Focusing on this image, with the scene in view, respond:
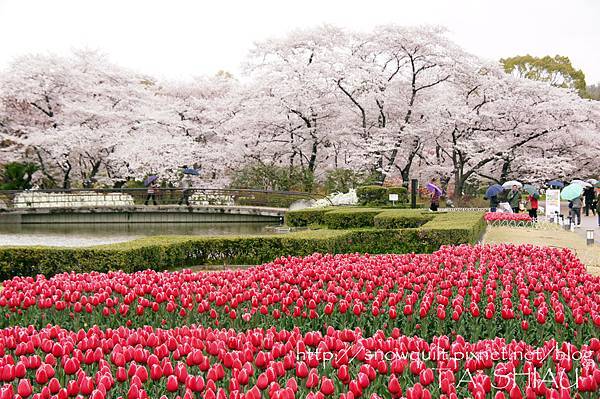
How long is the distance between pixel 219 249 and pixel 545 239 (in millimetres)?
7392

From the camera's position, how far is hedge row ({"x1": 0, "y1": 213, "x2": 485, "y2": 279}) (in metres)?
10.4

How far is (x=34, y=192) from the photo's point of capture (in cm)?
3142

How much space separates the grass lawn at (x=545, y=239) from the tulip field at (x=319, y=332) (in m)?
4.58

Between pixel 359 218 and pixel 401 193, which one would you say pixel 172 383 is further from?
pixel 401 193

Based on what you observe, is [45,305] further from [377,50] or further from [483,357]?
[377,50]

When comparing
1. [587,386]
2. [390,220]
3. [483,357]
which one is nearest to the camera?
[587,386]

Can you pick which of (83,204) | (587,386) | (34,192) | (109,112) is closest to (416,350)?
(587,386)

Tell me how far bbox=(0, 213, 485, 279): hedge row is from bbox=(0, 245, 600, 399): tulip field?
11.5 feet

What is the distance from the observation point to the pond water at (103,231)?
71.7 feet

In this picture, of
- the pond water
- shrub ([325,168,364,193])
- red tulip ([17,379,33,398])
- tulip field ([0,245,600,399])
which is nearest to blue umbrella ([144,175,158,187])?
→ the pond water

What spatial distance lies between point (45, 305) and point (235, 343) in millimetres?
2444

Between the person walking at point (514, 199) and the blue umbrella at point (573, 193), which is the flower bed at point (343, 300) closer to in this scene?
the blue umbrella at point (573, 193)

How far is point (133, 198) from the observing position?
32750mm

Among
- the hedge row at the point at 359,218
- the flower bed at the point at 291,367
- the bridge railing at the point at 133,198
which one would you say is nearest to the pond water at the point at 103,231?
the bridge railing at the point at 133,198
